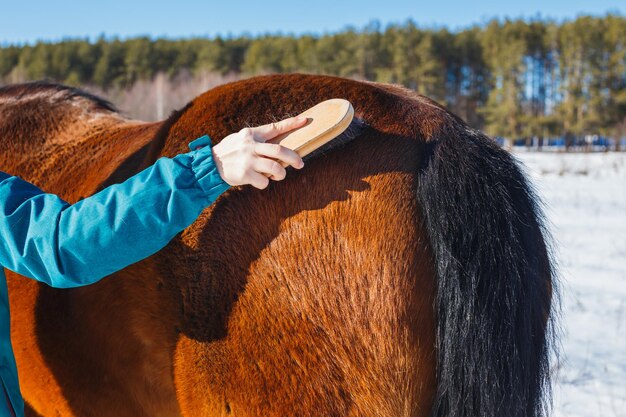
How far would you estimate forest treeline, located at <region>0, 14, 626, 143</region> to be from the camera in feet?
128

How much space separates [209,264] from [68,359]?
2.43ft

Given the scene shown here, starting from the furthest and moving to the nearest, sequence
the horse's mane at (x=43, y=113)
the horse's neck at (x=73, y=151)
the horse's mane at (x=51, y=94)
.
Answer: the horse's mane at (x=51, y=94), the horse's mane at (x=43, y=113), the horse's neck at (x=73, y=151)

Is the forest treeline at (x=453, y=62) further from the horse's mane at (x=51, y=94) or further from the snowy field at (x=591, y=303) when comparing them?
the horse's mane at (x=51, y=94)

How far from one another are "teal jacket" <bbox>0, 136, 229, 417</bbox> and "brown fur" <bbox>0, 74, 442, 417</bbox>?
8.5 inches

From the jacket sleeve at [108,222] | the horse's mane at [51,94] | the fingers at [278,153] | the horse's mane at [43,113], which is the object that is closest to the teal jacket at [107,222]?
the jacket sleeve at [108,222]

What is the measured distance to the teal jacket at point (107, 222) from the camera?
1.12 metres

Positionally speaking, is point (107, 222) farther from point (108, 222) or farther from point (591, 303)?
point (591, 303)

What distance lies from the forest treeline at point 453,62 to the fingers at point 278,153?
3813 cm

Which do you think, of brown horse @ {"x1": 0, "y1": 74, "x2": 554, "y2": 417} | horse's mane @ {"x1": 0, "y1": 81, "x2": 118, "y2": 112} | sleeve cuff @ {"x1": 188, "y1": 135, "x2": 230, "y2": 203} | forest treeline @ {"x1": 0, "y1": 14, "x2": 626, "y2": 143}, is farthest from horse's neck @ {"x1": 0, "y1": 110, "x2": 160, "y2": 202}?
forest treeline @ {"x1": 0, "y1": 14, "x2": 626, "y2": 143}

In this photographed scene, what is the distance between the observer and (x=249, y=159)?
116 centimetres

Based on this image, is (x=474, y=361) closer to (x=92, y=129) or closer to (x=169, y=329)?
(x=169, y=329)

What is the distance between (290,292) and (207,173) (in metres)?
0.39

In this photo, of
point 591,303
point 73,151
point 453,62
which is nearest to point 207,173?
point 73,151

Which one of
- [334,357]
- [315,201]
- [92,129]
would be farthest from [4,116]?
[334,357]
